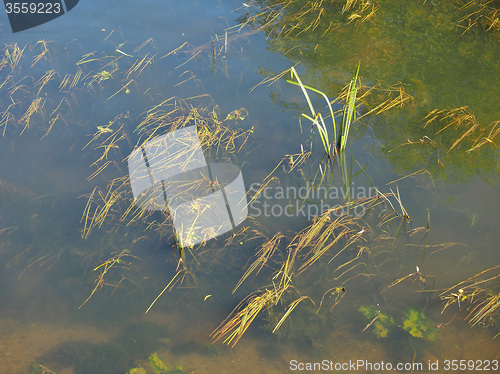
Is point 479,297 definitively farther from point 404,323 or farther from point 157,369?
point 157,369

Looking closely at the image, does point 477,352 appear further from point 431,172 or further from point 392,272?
point 431,172

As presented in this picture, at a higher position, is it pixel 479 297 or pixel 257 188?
pixel 257 188

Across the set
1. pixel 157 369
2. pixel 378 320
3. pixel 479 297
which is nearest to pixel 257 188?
pixel 378 320

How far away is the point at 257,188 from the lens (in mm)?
2344

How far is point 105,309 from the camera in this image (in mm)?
1943

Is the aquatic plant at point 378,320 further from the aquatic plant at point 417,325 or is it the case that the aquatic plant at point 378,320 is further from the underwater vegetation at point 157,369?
the underwater vegetation at point 157,369

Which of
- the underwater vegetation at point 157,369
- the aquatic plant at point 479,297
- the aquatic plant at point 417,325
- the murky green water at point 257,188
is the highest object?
the murky green water at point 257,188

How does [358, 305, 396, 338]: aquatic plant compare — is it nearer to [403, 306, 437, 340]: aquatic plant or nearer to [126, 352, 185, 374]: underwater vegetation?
[403, 306, 437, 340]: aquatic plant

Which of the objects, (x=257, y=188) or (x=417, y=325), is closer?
(x=417, y=325)

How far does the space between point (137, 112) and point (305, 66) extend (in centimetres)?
A: 139

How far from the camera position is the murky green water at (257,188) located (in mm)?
1812

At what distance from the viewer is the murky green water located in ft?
5.94

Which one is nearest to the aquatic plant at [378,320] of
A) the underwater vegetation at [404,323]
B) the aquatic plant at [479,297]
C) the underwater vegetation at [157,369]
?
the underwater vegetation at [404,323]

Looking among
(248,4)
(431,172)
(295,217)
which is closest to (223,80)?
(248,4)
